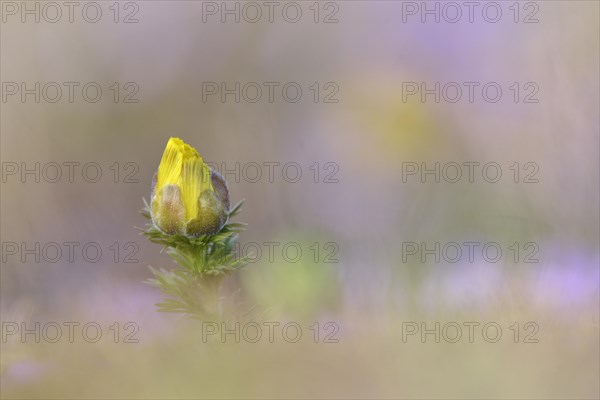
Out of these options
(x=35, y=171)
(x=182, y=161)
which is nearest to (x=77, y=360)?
(x=182, y=161)

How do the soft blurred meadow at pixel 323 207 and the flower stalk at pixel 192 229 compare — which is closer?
the soft blurred meadow at pixel 323 207

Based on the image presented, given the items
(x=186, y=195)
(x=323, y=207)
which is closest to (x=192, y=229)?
(x=186, y=195)

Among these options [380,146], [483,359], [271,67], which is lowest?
[483,359]

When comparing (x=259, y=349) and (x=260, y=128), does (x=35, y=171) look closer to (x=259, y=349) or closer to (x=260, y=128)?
(x=260, y=128)

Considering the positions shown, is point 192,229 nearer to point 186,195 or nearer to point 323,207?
point 186,195

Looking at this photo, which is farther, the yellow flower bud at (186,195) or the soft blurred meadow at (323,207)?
the yellow flower bud at (186,195)
